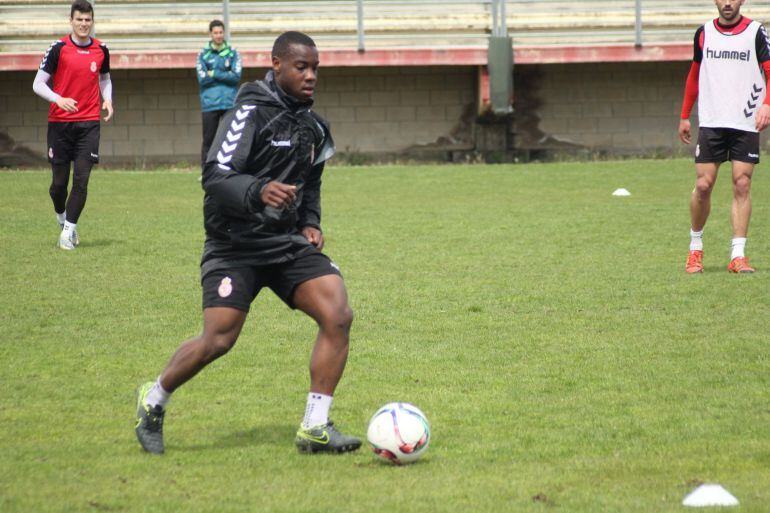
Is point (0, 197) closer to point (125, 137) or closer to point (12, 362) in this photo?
point (125, 137)

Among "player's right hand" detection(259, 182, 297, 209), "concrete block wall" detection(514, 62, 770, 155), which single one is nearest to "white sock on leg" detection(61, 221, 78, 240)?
"player's right hand" detection(259, 182, 297, 209)

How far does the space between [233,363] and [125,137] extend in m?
17.5

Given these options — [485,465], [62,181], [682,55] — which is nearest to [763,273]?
[485,465]

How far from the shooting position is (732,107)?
992cm

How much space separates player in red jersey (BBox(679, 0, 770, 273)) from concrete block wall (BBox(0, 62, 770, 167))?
1353 cm

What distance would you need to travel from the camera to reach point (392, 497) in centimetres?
451

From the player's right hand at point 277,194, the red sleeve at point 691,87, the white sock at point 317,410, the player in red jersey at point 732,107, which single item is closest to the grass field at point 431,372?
the white sock at point 317,410

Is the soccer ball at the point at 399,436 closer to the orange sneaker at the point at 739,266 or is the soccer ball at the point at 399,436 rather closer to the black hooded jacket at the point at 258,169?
the black hooded jacket at the point at 258,169

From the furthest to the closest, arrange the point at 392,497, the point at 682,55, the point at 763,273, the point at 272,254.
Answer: the point at 682,55 < the point at 763,273 < the point at 272,254 < the point at 392,497

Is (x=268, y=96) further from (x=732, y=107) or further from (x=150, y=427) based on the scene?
(x=732, y=107)

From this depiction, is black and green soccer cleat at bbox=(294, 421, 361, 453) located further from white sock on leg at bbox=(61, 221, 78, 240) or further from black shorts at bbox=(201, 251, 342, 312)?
white sock on leg at bbox=(61, 221, 78, 240)

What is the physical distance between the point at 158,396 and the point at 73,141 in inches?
279

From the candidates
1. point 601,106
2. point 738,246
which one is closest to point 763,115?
point 738,246

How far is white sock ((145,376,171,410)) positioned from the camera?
523 cm
